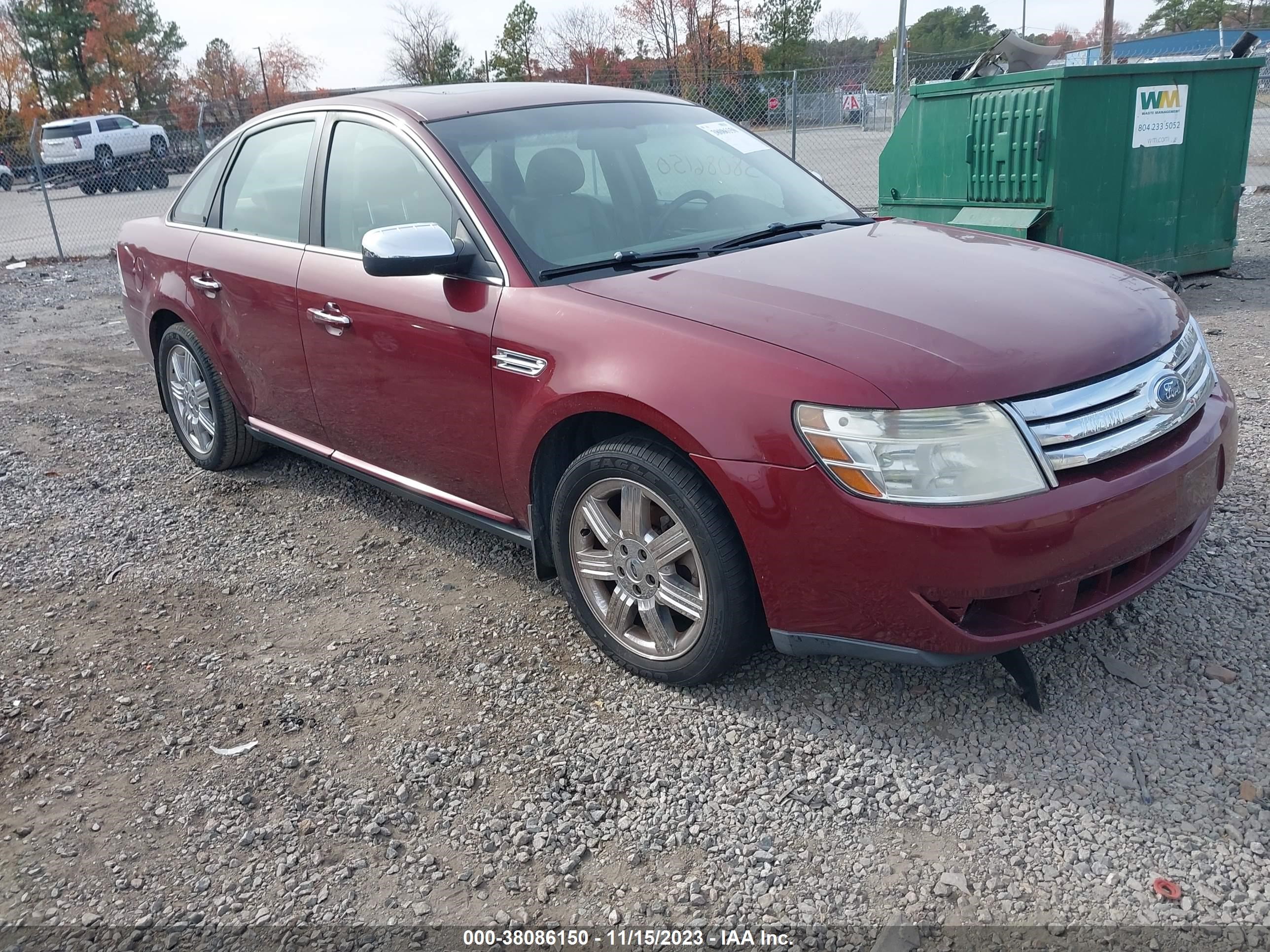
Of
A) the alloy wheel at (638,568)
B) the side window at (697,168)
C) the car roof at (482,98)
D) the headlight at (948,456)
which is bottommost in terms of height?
the alloy wheel at (638,568)

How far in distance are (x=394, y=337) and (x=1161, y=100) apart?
21.0ft

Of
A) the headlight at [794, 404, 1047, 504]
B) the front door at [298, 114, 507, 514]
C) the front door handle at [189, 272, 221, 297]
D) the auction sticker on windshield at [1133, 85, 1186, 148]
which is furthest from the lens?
the auction sticker on windshield at [1133, 85, 1186, 148]

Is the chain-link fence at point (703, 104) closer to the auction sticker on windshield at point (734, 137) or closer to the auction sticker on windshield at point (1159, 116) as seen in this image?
the auction sticker on windshield at point (1159, 116)

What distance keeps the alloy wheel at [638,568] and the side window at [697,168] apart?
1259 mm

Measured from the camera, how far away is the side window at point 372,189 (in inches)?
140

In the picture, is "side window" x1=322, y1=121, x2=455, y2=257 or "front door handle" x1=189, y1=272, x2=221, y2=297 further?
"front door handle" x1=189, y1=272, x2=221, y2=297

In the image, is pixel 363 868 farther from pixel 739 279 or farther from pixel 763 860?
pixel 739 279

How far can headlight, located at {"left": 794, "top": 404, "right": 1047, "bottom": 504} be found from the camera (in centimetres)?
243

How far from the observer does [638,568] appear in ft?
9.98

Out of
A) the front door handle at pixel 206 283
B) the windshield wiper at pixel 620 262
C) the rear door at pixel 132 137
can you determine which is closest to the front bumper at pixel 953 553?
the windshield wiper at pixel 620 262

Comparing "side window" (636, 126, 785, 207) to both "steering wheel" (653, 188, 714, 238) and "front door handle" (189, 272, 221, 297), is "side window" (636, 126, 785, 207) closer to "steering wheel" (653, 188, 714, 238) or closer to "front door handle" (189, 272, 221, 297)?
"steering wheel" (653, 188, 714, 238)

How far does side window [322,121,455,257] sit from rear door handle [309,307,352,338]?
0.24 m

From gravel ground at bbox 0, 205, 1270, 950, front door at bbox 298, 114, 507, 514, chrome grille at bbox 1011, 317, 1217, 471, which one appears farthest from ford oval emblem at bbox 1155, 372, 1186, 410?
front door at bbox 298, 114, 507, 514

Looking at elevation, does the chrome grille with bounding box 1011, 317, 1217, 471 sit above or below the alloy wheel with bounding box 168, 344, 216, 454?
above
